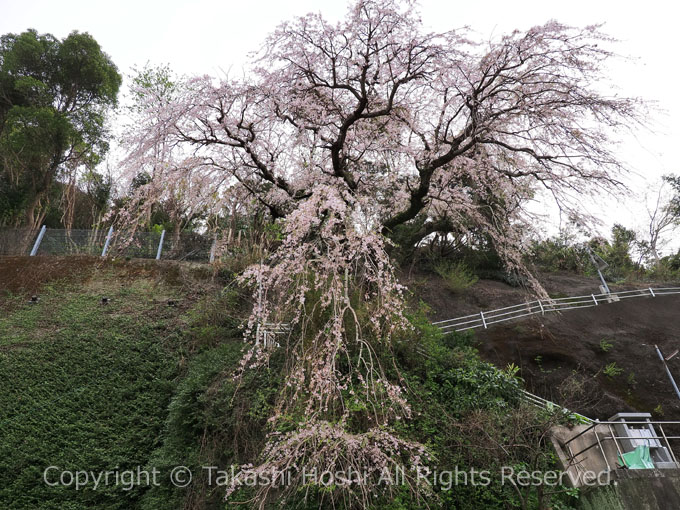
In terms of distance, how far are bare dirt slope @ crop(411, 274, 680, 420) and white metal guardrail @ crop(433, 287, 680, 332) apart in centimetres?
18

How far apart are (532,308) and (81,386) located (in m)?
8.95

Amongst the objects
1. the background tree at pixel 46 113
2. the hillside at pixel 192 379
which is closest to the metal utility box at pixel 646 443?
the hillside at pixel 192 379

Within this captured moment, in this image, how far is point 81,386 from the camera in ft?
20.2

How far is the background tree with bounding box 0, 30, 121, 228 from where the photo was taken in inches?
512

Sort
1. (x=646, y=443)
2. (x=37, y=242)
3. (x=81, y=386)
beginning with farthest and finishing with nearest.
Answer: (x=37, y=242) < (x=81, y=386) < (x=646, y=443)

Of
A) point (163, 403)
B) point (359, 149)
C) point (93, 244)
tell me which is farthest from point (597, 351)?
point (93, 244)

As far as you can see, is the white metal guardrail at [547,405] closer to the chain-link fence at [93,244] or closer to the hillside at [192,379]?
the hillside at [192,379]

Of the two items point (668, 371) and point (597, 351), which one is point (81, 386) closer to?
point (597, 351)

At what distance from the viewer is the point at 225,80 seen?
18.1 feet

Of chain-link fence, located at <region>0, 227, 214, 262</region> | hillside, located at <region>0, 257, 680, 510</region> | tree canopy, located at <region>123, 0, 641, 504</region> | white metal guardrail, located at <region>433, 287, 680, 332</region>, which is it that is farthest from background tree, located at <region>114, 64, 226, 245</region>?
white metal guardrail, located at <region>433, 287, 680, 332</region>

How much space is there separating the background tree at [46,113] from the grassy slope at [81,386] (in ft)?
22.6

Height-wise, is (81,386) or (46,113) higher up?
(46,113)

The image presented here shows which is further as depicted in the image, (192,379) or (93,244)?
(93,244)

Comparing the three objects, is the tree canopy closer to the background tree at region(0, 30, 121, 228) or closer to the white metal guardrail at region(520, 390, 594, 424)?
the white metal guardrail at region(520, 390, 594, 424)
